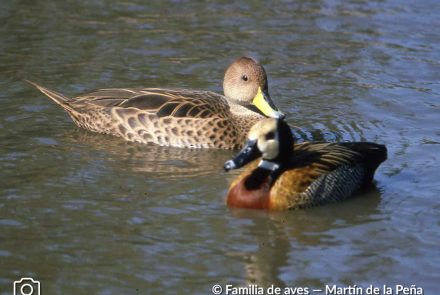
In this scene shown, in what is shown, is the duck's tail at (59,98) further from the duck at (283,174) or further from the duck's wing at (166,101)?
the duck at (283,174)

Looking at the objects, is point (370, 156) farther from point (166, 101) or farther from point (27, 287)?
point (27, 287)

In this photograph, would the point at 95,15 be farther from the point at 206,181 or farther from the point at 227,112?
the point at 206,181

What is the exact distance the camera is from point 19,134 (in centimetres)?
1116

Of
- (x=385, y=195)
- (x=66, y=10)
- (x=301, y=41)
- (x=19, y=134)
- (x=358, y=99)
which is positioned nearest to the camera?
(x=385, y=195)

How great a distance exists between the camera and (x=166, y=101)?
11328 mm

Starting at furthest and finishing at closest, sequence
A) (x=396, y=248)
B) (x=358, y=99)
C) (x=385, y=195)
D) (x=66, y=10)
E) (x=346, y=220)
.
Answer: (x=66, y=10)
(x=358, y=99)
(x=385, y=195)
(x=346, y=220)
(x=396, y=248)

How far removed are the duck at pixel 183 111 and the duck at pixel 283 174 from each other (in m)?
1.65

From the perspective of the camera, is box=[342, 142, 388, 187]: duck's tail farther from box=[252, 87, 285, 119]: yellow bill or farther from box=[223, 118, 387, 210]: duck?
box=[252, 87, 285, 119]: yellow bill

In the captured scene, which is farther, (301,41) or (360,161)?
(301,41)

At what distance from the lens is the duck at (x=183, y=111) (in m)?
11.2

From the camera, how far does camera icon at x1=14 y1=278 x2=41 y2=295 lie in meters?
7.35

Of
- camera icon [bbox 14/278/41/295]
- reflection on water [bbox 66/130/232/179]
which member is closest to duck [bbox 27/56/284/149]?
reflection on water [bbox 66/130/232/179]

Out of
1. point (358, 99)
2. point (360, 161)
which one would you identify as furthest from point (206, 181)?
point (358, 99)

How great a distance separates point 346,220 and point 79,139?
3.66 meters
